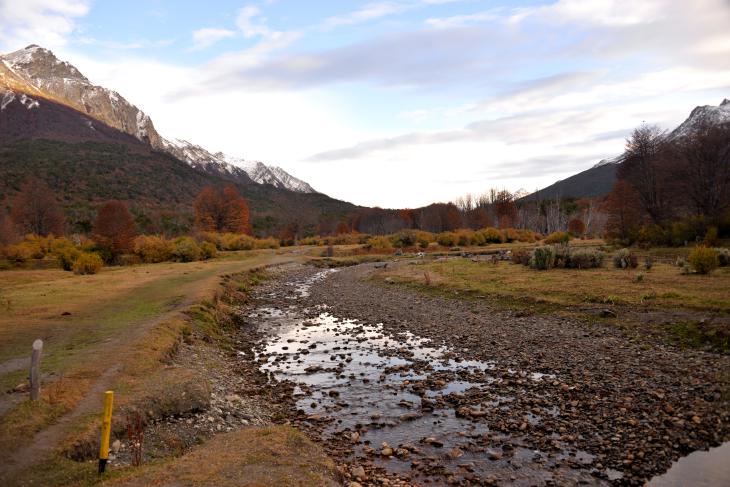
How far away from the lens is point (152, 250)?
61.2 meters

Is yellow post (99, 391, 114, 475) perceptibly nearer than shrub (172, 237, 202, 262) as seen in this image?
Yes

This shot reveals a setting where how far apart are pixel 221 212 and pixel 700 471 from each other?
105587mm

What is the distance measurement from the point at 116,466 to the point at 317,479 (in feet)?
11.7

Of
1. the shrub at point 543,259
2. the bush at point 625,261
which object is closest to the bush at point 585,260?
the bush at point 625,261

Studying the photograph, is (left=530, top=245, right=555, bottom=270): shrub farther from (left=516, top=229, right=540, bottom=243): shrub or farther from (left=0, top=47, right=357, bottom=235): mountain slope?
(left=0, top=47, right=357, bottom=235): mountain slope

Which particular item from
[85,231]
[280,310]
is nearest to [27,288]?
[280,310]

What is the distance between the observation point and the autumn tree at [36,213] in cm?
7331

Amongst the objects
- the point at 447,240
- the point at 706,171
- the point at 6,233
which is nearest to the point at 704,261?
the point at 706,171

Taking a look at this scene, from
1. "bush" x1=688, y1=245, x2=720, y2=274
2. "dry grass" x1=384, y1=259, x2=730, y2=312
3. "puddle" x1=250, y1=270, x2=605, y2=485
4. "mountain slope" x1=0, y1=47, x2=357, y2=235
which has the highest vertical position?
"mountain slope" x1=0, y1=47, x2=357, y2=235

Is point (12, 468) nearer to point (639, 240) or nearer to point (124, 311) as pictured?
point (124, 311)

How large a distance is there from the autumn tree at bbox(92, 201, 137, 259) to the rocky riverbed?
4524 centimetres

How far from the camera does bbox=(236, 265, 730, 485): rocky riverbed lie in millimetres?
9008

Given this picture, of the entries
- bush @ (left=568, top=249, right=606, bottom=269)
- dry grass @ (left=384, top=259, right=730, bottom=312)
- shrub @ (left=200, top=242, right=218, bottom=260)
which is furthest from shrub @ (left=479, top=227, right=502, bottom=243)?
bush @ (left=568, top=249, right=606, bottom=269)

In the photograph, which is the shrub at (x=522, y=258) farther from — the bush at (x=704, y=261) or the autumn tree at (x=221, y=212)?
the autumn tree at (x=221, y=212)
